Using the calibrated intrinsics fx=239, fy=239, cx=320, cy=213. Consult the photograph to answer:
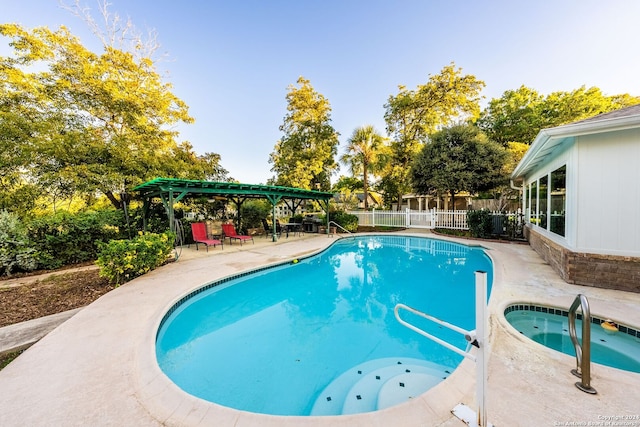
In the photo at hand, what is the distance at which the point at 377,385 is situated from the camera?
2.80 metres

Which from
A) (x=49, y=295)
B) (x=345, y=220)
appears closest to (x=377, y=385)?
(x=49, y=295)

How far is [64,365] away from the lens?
8.27 feet

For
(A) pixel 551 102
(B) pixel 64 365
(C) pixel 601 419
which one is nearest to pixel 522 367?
(C) pixel 601 419

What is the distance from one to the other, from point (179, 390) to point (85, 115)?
1230cm

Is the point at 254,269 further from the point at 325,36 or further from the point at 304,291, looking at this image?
the point at 325,36

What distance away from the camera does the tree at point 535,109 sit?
60.0 feet

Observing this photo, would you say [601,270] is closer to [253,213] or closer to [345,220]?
[345,220]

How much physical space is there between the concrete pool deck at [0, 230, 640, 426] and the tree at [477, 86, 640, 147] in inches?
856

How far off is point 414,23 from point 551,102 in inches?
662

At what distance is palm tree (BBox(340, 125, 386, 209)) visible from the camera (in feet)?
55.6

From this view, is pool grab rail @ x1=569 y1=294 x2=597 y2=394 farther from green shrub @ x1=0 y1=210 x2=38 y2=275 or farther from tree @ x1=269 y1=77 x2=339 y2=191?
tree @ x1=269 y1=77 x2=339 y2=191

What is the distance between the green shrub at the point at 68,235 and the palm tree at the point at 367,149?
46.4ft

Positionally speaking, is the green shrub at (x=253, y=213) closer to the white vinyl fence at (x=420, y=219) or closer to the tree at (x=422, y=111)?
the white vinyl fence at (x=420, y=219)

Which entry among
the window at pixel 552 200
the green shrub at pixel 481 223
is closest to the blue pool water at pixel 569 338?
the window at pixel 552 200
